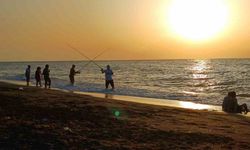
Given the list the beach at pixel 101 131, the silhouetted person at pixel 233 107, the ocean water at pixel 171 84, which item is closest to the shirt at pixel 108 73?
the ocean water at pixel 171 84

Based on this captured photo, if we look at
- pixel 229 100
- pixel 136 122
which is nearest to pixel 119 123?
pixel 136 122

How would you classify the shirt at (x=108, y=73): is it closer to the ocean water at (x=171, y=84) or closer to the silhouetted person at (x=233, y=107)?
the ocean water at (x=171, y=84)

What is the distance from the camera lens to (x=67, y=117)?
10.2 metres

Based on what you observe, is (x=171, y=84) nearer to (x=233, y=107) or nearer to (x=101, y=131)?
(x=233, y=107)

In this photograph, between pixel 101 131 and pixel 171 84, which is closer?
pixel 101 131

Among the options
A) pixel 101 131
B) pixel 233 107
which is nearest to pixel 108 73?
pixel 233 107

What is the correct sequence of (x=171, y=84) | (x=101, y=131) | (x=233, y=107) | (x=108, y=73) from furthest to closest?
(x=171, y=84)
(x=108, y=73)
(x=233, y=107)
(x=101, y=131)

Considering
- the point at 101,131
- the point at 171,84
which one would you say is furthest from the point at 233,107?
the point at 171,84

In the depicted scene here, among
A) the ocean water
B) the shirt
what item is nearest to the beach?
the ocean water

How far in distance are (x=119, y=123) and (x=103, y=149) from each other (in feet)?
9.17

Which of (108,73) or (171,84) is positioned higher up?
(108,73)

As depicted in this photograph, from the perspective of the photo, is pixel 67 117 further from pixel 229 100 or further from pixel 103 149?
pixel 229 100

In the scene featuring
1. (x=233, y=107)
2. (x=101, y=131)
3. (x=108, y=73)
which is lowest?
(x=233, y=107)

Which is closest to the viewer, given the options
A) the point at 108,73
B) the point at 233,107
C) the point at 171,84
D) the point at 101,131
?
the point at 101,131
